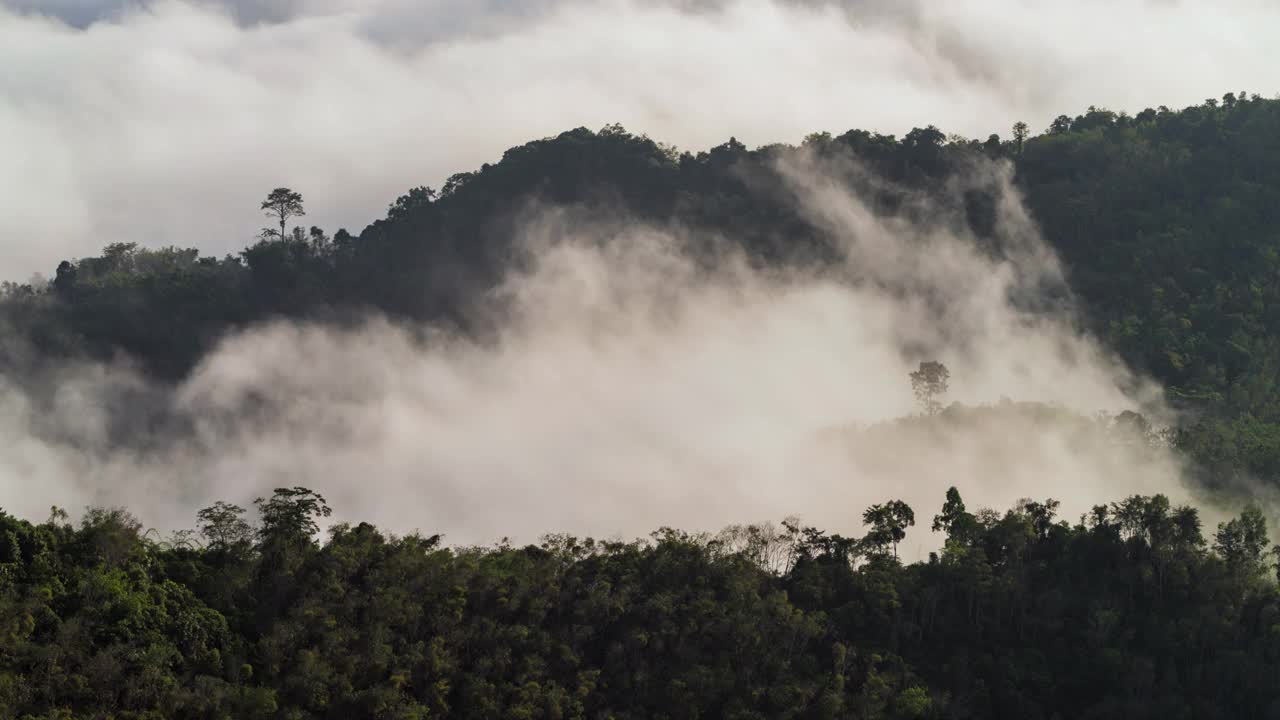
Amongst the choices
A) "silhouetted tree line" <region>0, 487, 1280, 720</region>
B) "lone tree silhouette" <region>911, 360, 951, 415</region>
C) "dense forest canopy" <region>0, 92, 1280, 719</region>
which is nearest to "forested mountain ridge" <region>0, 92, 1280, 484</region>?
"dense forest canopy" <region>0, 92, 1280, 719</region>

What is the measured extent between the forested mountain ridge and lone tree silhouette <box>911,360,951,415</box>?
13027 millimetres

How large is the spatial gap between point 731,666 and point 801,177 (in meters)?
75.0

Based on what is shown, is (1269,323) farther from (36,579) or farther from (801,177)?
(36,579)

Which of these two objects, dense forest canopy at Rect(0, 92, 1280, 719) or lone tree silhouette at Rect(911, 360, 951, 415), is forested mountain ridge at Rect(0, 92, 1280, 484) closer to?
dense forest canopy at Rect(0, 92, 1280, 719)

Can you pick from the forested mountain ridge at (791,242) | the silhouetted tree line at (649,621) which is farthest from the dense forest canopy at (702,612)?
the forested mountain ridge at (791,242)

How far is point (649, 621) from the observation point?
5659 cm

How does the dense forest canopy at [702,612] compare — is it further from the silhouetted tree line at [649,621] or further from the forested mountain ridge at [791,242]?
the forested mountain ridge at [791,242]

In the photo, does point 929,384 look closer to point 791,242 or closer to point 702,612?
point 791,242

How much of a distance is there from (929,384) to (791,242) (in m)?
29.1

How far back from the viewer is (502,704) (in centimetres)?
5197

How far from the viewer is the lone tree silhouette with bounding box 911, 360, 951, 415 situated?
95.8 meters

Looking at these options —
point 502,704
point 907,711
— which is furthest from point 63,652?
point 907,711

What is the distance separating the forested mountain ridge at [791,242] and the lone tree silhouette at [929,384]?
42.7 ft

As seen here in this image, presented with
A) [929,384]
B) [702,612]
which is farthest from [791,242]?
[702,612]
